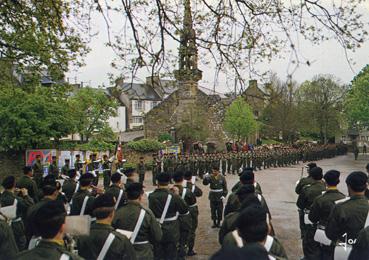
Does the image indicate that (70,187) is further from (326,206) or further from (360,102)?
(360,102)

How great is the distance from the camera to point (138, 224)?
580cm

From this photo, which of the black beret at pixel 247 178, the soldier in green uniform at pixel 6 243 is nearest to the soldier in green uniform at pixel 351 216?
the black beret at pixel 247 178

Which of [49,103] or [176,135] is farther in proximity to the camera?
[176,135]

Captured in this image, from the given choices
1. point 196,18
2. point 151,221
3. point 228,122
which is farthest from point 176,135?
point 151,221

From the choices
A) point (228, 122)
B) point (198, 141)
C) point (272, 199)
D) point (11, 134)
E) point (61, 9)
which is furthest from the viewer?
point (228, 122)

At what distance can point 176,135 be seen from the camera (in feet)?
153

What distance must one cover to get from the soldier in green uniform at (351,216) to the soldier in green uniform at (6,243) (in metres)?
4.26

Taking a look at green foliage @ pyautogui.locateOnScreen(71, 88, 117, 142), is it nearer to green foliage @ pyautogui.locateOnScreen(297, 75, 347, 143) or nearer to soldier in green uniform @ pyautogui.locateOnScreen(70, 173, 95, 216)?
green foliage @ pyautogui.locateOnScreen(297, 75, 347, 143)

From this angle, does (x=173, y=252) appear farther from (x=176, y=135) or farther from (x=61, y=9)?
(x=176, y=135)

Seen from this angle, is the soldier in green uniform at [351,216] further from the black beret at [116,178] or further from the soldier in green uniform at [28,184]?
the soldier in green uniform at [28,184]

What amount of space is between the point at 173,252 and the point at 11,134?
20774 mm

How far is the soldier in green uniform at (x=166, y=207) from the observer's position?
7.22 m

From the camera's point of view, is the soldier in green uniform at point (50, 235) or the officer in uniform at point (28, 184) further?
the officer in uniform at point (28, 184)

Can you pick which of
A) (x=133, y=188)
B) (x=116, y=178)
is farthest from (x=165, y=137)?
(x=133, y=188)
